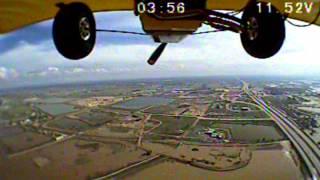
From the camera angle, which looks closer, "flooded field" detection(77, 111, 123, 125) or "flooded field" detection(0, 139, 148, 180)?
"flooded field" detection(0, 139, 148, 180)

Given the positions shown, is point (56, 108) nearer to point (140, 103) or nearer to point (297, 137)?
point (140, 103)

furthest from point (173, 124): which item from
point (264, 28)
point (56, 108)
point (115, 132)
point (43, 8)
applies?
point (264, 28)

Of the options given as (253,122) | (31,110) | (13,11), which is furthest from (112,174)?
(13,11)

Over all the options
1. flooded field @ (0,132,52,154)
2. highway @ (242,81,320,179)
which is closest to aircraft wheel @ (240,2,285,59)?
highway @ (242,81,320,179)

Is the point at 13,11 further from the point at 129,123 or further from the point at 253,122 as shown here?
the point at 253,122

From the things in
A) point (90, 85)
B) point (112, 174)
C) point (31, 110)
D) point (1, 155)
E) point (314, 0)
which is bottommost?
point (112, 174)

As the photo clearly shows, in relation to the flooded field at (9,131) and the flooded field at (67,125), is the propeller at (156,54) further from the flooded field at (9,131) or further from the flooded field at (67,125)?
the flooded field at (9,131)

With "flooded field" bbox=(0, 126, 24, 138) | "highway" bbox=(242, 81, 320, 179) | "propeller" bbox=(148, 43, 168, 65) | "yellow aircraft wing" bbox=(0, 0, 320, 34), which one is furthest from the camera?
"flooded field" bbox=(0, 126, 24, 138)

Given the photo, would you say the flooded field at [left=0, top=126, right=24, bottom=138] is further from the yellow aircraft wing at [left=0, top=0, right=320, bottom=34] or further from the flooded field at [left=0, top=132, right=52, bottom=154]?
the yellow aircraft wing at [left=0, top=0, right=320, bottom=34]
